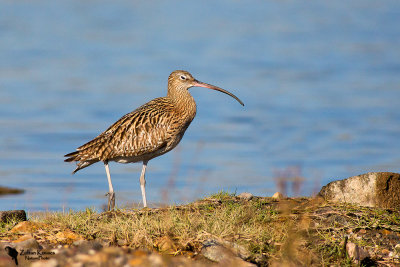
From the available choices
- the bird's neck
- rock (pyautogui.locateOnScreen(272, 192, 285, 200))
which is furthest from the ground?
the bird's neck

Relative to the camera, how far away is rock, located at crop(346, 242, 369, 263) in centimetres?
828

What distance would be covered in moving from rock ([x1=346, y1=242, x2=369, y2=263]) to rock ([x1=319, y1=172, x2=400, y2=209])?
1.69 metres

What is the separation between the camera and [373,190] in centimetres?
995

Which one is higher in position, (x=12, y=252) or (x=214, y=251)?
(x=12, y=252)

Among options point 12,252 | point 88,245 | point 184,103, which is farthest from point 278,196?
point 12,252

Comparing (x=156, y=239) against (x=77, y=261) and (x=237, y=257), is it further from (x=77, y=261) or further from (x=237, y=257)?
(x=77, y=261)

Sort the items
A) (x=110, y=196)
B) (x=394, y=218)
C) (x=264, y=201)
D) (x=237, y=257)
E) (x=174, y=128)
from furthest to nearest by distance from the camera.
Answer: (x=174, y=128), (x=110, y=196), (x=264, y=201), (x=394, y=218), (x=237, y=257)

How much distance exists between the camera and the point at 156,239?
8.42 metres

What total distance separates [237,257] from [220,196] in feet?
8.99

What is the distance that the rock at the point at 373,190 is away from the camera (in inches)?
389

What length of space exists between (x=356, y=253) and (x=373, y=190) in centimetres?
186

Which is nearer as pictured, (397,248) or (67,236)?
(67,236)

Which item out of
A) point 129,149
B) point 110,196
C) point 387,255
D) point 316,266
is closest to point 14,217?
point 110,196

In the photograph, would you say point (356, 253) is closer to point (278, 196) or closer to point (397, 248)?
point (397, 248)
